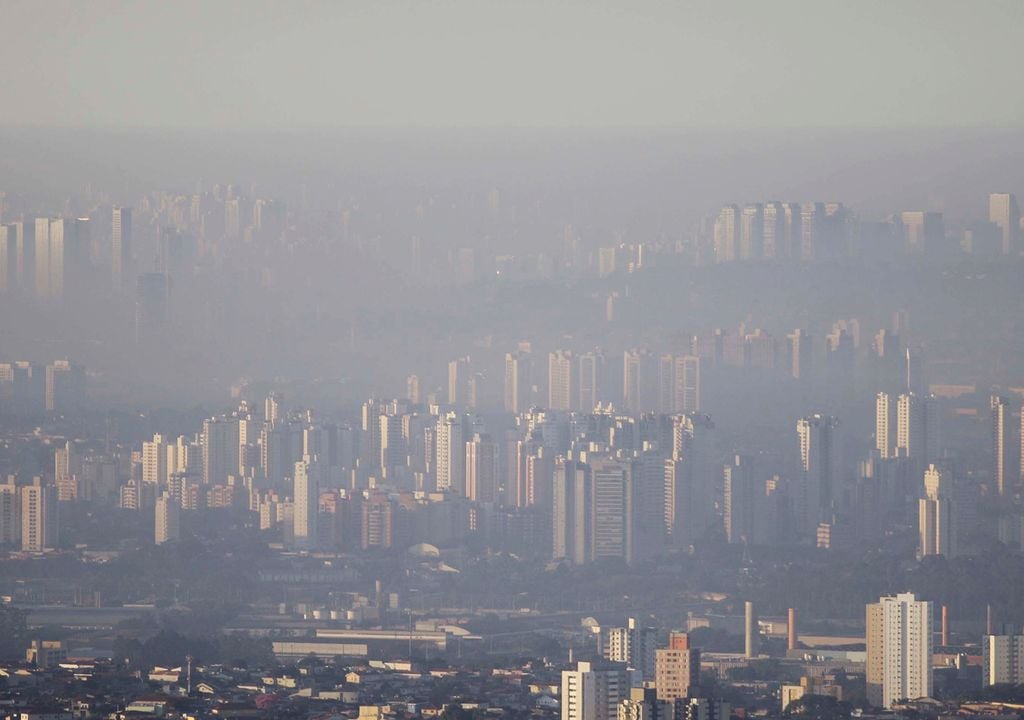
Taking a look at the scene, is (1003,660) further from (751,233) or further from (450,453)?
(450,453)

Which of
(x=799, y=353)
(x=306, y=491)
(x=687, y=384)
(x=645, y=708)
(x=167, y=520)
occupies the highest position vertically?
(x=799, y=353)

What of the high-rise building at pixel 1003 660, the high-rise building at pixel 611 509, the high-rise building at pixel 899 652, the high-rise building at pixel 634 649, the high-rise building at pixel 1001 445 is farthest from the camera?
the high-rise building at pixel 611 509

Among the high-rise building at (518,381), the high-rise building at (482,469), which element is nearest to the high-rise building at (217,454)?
the high-rise building at (482,469)

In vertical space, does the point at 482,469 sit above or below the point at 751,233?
below

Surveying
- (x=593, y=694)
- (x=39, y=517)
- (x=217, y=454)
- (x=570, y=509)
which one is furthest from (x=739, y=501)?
(x=593, y=694)

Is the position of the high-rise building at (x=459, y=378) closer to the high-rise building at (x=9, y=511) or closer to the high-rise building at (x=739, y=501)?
the high-rise building at (x=739, y=501)

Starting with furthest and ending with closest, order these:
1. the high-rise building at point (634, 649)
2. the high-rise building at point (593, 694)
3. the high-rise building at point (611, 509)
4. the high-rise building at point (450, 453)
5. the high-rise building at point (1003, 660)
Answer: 1. the high-rise building at point (450, 453)
2. the high-rise building at point (611, 509)
3. the high-rise building at point (1003, 660)
4. the high-rise building at point (634, 649)
5. the high-rise building at point (593, 694)

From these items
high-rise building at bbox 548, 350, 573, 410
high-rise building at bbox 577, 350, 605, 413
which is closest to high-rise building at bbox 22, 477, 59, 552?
high-rise building at bbox 548, 350, 573, 410

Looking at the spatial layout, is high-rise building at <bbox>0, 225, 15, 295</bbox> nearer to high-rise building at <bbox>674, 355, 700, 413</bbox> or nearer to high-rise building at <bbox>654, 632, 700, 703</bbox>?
high-rise building at <bbox>674, 355, 700, 413</bbox>
